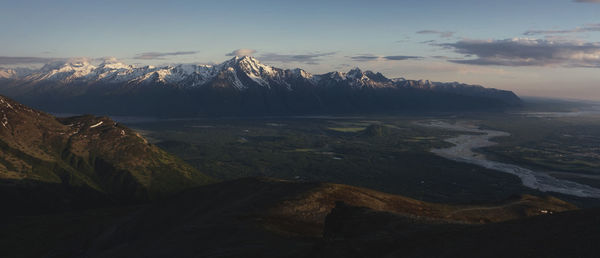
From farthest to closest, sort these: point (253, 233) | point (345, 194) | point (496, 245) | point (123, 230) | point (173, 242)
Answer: point (123, 230) → point (345, 194) → point (173, 242) → point (253, 233) → point (496, 245)

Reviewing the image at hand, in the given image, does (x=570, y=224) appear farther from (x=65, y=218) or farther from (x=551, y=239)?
(x=65, y=218)

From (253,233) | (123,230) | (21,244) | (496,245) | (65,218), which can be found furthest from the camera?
(65,218)

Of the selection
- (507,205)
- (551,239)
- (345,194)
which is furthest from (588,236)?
(507,205)

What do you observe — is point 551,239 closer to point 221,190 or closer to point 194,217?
point 194,217

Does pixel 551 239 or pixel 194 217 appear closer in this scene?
pixel 551 239

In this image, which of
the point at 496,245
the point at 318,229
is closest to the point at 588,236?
the point at 496,245

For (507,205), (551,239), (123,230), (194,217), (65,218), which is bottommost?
(65,218)

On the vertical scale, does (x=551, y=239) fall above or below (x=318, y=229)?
above
